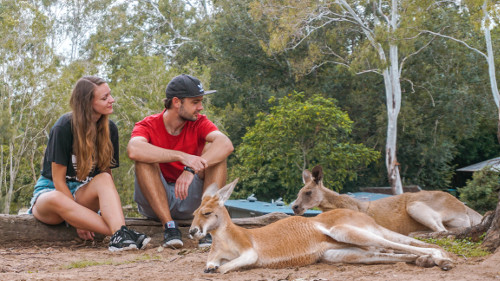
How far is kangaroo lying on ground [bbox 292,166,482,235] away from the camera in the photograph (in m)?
6.17

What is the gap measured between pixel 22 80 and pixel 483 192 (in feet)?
55.0

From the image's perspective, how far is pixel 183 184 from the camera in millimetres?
5516

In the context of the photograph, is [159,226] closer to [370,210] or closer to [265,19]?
[370,210]

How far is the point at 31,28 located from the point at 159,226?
1761 centimetres

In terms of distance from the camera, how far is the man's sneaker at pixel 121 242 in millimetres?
5285

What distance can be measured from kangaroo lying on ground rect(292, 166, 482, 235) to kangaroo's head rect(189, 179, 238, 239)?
94.9 inches

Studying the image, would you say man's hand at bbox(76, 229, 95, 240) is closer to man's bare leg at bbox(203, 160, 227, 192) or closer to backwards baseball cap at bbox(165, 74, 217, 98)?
man's bare leg at bbox(203, 160, 227, 192)

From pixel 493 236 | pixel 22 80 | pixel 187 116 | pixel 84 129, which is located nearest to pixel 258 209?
pixel 187 116

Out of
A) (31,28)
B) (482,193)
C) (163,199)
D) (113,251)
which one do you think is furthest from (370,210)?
(31,28)

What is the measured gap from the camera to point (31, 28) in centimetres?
2177

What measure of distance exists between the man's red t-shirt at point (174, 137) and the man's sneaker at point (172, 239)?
0.71 metres

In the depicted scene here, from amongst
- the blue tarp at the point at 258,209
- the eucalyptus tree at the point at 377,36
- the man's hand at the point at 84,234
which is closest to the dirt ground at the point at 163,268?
the man's hand at the point at 84,234

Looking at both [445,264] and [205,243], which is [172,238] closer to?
[205,243]

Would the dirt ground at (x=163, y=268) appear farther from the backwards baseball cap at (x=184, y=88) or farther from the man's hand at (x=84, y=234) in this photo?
the backwards baseball cap at (x=184, y=88)
